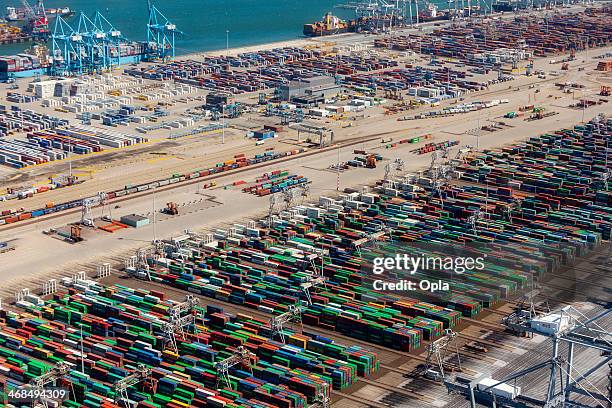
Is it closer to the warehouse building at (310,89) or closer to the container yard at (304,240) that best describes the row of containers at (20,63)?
the container yard at (304,240)

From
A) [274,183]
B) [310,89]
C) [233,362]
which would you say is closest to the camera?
[233,362]

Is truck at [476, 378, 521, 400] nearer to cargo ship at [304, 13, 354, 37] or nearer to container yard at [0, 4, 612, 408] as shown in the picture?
container yard at [0, 4, 612, 408]

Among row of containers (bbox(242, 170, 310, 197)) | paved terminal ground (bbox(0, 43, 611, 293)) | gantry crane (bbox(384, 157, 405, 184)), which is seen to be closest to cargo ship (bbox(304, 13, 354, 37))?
paved terminal ground (bbox(0, 43, 611, 293))

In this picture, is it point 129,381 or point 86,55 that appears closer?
point 129,381

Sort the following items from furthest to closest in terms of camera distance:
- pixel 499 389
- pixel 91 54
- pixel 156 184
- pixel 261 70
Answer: pixel 91 54, pixel 261 70, pixel 156 184, pixel 499 389

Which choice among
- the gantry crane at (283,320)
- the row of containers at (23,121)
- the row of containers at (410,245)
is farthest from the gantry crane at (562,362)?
the row of containers at (23,121)

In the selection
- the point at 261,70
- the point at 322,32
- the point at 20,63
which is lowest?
the point at 261,70

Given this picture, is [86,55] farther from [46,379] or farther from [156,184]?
[46,379]

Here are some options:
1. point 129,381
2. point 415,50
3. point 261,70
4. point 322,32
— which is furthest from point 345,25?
point 129,381

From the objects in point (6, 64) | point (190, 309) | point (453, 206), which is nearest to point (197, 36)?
point (6, 64)
